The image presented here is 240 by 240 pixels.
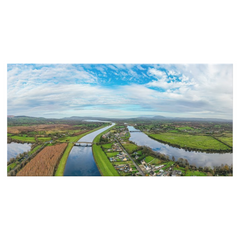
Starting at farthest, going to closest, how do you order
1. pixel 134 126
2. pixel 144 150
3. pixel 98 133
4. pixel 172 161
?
pixel 134 126
pixel 98 133
pixel 144 150
pixel 172 161

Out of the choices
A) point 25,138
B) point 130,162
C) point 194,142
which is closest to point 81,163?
point 130,162

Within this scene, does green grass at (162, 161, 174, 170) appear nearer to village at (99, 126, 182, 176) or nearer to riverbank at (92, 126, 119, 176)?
village at (99, 126, 182, 176)

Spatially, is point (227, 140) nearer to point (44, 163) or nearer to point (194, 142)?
point (194, 142)

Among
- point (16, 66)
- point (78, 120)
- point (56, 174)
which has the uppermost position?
point (16, 66)

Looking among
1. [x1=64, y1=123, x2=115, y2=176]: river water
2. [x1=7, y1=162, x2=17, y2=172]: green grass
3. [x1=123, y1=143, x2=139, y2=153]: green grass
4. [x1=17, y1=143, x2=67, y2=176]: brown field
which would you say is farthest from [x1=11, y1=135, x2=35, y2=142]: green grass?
[x1=123, y1=143, x2=139, y2=153]: green grass

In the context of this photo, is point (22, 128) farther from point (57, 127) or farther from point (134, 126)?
point (134, 126)

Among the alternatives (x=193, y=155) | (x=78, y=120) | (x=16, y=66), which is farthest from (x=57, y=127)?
(x=193, y=155)
